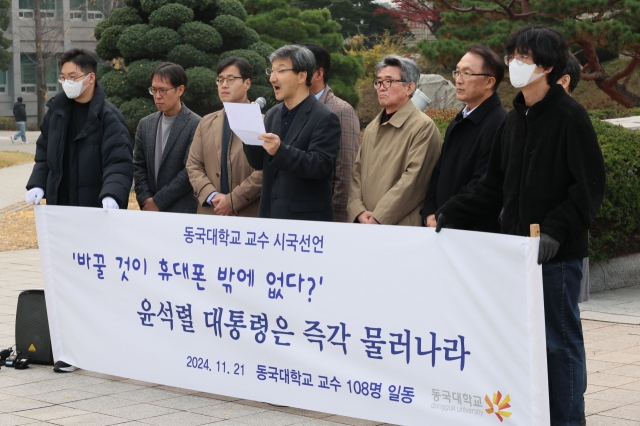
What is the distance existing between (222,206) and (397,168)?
3.94ft

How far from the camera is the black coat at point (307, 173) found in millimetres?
5168

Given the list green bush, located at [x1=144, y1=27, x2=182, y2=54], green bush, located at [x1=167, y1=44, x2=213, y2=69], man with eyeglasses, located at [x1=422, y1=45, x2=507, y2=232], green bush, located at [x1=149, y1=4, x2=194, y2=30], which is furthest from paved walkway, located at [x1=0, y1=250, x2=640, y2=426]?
green bush, located at [x1=149, y1=4, x2=194, y2=30]

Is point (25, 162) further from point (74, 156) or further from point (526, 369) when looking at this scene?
point (526, 369)

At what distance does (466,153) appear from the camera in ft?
16.5

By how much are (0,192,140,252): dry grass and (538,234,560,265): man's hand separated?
10011 mm

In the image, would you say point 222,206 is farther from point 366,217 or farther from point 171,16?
point 171,16

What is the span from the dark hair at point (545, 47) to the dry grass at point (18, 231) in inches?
389

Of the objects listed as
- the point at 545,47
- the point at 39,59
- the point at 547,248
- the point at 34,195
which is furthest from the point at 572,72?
the point at 39,59

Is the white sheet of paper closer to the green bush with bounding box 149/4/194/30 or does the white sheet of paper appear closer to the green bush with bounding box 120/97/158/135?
the green bush with bounding box 120/97/158/135

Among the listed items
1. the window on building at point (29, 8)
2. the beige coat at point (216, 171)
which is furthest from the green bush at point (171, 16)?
the window on building at point (29, 8)

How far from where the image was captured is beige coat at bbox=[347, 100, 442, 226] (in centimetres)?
527

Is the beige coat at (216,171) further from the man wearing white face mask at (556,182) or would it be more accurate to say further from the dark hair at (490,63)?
the man wearing white face mask at (556,182)

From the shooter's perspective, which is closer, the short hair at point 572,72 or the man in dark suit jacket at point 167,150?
the short hair at point 572,72

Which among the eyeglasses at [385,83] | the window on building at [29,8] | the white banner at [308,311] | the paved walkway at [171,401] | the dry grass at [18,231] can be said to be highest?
the window on building at [29,8]
